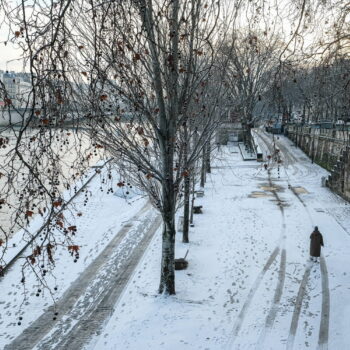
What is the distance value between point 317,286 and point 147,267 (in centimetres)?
558

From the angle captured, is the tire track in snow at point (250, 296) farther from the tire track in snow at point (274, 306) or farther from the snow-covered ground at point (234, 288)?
the tire track in snow at point (274, 306)

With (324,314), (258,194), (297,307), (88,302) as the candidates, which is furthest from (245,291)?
(258,194)

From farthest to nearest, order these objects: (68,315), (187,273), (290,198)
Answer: (290,198) → (187,273) → (68,315)

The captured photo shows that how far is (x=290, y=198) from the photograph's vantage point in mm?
25219

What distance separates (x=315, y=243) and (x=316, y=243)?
1.3 inches

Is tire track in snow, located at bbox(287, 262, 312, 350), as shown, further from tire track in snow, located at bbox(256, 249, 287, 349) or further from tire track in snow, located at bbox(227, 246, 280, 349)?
tire track in snow, located at bbox(227, 246, 280, 349)

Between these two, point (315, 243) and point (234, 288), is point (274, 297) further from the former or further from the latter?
point (315, 243)

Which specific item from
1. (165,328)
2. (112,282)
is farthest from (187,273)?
(165,328)

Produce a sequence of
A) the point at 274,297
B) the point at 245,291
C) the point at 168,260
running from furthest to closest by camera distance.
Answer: the point at 245,291 < the point at 168,260 < the point at 274,297

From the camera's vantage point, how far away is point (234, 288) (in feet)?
41.0

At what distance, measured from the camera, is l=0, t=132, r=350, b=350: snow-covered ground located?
9938mm

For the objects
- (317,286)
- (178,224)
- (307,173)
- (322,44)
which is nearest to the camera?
(322,44)

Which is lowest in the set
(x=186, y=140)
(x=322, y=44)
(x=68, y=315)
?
(x=68, y=315)

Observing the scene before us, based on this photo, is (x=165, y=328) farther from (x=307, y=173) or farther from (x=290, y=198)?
(x=307, y=173)
